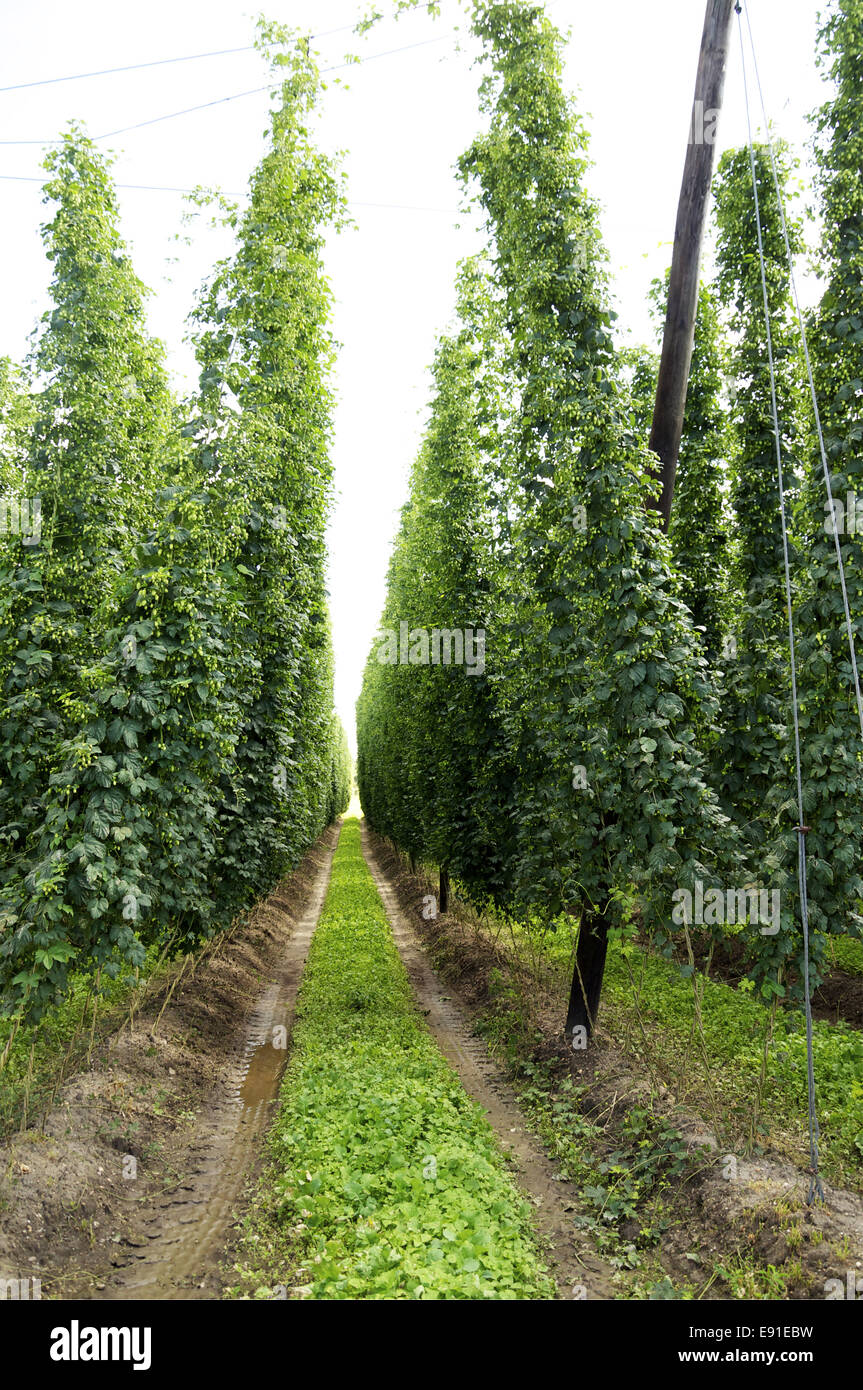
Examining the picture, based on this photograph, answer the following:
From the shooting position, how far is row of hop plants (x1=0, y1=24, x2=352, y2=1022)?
18.4 feet

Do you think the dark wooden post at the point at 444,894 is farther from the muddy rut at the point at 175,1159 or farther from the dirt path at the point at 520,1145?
the muddy rut at the point at 175,1159

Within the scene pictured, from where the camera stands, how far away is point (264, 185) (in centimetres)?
905

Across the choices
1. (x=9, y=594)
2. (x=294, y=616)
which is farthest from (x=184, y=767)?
(x=294, y=616)

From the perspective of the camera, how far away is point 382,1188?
547 cm

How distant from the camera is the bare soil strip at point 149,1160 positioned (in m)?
4.75

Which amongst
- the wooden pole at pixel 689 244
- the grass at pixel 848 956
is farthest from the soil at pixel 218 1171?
the wooden pole at pixel 689 244

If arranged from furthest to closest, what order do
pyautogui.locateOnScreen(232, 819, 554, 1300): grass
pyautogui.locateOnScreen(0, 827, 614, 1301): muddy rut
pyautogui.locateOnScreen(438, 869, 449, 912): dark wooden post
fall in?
pyautogui.locateOnScreen(438, 869, 449, 912): dark wooden post
pyautogui.locateOnScreen(0, 827, 614, 1301): muddy rut
pyautogui.locateOnScreen(232, 819, 554, 1300): grass

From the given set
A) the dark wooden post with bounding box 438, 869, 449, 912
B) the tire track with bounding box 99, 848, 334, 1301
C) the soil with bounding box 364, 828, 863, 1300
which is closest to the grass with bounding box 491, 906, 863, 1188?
the soil with bounding box 364, 828, 863, 1300

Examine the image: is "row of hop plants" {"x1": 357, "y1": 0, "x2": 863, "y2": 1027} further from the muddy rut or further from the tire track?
the tire track

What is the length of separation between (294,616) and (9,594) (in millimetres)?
4625

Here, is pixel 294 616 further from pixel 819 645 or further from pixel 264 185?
pixel 819 645

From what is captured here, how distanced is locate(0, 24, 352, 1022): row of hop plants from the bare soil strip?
3.62ft

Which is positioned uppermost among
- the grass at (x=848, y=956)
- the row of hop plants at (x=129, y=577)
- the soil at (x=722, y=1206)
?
the row of hop plants at (x=129, y=577)

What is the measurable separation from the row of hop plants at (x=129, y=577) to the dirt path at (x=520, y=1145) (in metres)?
3.27
